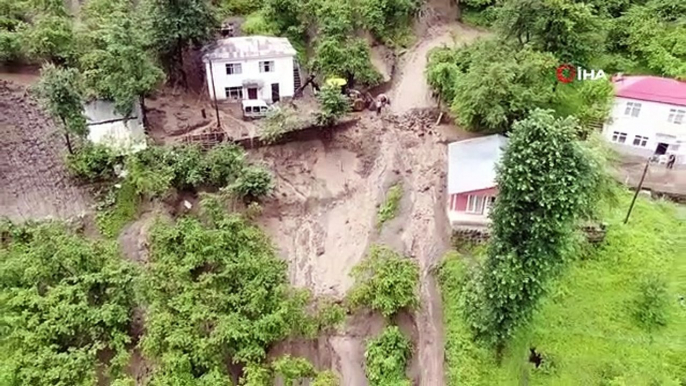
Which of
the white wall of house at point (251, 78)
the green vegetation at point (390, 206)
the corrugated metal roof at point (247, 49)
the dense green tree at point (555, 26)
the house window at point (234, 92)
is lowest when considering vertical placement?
the green vegetation at point (390, 206)

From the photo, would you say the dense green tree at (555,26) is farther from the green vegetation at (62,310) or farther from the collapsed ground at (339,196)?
the green vegetation at (62,310)

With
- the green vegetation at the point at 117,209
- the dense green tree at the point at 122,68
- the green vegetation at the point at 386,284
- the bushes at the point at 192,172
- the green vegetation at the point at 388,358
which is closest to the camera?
the green vegetation at the point at 388,358

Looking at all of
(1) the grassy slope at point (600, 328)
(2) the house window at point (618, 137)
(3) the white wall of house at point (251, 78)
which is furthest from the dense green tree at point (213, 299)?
(2) the house window at point (618, 137)

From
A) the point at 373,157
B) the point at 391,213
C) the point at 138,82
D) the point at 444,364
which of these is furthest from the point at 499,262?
the point at 138,82

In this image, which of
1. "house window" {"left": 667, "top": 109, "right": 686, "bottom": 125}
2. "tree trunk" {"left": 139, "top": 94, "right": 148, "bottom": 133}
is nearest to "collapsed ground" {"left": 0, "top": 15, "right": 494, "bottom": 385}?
"tree trunk" {"left": 139, "top": 94, "right": 148, "bottom": 133}

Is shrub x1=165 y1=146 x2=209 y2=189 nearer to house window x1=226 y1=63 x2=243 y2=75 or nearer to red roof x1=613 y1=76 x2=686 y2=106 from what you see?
house window x1=226 y1=63 x2=243 y2=75

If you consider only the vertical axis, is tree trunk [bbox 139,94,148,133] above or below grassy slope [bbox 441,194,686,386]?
above

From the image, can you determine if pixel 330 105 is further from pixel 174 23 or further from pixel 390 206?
pixel 174 23

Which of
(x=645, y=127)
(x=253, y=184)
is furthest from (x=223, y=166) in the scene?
(x=645, y=127)
